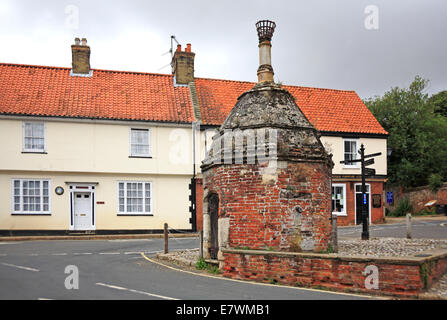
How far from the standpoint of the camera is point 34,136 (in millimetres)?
22609

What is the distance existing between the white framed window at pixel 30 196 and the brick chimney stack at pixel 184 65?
9800mm

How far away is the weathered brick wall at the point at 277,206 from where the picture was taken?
10.6 metres

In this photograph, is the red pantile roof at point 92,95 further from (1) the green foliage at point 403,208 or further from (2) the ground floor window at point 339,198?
(1) the green foliage at point 403,208

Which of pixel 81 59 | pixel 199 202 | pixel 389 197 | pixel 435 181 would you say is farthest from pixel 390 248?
pixel 389 197

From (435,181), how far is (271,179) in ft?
86.3

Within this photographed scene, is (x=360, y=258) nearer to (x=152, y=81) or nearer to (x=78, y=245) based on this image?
(x=78, y=245)

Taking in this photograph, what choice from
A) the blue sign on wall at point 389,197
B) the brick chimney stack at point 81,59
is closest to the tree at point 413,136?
the blue sign on wall at point 389,197

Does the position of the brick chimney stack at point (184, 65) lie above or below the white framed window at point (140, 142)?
above

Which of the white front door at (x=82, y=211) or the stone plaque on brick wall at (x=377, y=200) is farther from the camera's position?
the stone plaque on brick wall at (x=377, y=200)

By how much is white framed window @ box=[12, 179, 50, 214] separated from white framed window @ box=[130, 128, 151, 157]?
4.69 meters

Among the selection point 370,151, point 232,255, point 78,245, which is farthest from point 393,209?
point 232,255

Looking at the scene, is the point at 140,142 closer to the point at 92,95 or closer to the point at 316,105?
the point at 92,95

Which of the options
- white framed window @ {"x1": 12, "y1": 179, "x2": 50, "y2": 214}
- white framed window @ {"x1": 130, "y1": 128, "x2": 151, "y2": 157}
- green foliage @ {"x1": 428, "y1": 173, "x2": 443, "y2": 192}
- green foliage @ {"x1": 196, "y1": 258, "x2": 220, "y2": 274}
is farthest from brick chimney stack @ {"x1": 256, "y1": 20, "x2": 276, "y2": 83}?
green foliage @ {"x1": 428, "y1": 173, "x2": 443, "y2": 192}

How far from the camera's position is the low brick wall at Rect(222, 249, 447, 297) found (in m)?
8.29
